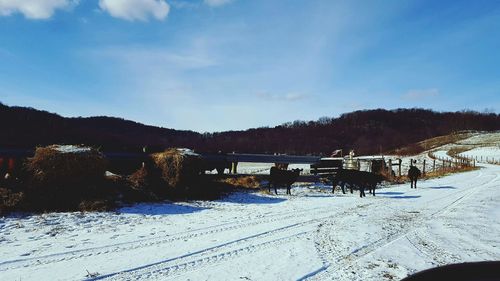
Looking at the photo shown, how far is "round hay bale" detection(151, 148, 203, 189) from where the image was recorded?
1533cm

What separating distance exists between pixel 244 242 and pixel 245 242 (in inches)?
0.8

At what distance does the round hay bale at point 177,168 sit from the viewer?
50.3ft

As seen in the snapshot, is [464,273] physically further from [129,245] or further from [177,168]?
[177,168]

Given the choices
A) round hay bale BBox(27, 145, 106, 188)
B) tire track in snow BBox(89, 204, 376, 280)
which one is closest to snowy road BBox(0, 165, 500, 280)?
tire track in snow BBox(89, 204, 376, 280)

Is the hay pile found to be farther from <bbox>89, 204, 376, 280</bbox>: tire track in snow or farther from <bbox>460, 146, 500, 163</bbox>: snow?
<bbox>460, 146, 500, 163</bbox>: snow

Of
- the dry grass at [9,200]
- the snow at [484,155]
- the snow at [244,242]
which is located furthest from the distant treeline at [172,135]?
the snow at [484,155]

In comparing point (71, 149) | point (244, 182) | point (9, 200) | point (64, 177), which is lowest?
point (9, 200)

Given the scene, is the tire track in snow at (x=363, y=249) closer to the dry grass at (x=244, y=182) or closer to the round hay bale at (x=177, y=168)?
the round hay bale at (x=177, y=168)

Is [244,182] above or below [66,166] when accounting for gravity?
below

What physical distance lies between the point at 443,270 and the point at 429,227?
29.0 feet

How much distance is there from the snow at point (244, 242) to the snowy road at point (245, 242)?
20mm

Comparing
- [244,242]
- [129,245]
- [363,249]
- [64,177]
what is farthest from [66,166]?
[363,249]

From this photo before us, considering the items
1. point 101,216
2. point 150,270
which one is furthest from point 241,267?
point 101,216

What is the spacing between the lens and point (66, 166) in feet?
40.8
